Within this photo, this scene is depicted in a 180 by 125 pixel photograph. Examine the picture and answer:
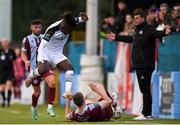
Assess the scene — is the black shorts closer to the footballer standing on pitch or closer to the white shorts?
the footballer standing on pitch

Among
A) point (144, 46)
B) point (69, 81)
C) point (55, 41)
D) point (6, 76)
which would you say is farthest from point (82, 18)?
point (6, 76)

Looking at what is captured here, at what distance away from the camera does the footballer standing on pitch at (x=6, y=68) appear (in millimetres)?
28781

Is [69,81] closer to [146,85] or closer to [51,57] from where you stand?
[51,57]

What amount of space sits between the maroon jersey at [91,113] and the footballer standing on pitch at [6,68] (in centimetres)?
1145

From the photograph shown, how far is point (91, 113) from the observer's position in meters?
17.2

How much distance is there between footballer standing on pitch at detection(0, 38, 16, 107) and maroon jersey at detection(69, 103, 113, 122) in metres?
11.4

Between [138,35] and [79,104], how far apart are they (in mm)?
2629

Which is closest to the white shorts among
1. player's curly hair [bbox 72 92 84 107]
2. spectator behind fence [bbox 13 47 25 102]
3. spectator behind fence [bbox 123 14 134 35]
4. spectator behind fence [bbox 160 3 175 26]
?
player's curly hair [bbox 72 92 84 107]

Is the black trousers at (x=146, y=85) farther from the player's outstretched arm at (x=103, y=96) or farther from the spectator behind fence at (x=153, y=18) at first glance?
the spectator behind fence at (x=153, y=18)

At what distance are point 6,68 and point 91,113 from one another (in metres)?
12.2

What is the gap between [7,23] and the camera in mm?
38844

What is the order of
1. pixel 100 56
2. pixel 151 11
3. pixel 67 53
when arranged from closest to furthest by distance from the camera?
pixel 151 11
pixel 100 56
pixel 67 53

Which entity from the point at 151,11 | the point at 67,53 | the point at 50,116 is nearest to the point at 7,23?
the point at 67,53

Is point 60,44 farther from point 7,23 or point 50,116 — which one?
point 7,23
